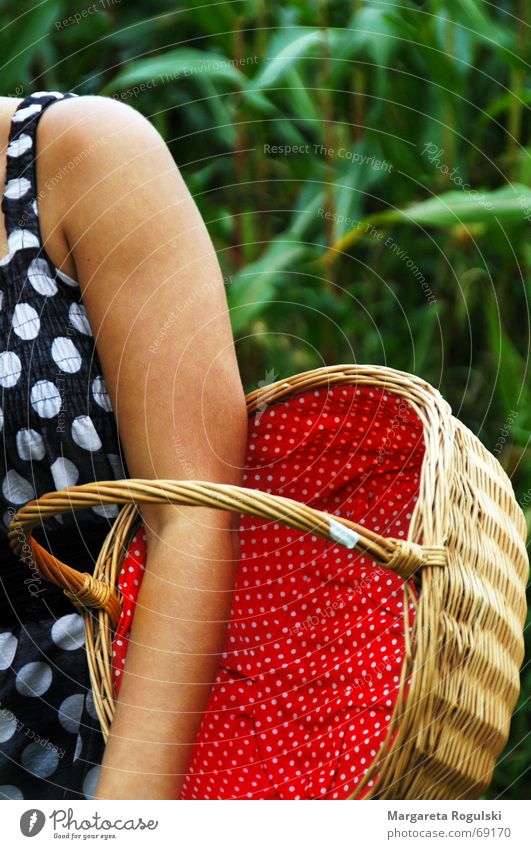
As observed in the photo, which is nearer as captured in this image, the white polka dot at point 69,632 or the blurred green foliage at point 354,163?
the white polka dot at point 69,632

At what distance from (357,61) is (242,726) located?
69 cm

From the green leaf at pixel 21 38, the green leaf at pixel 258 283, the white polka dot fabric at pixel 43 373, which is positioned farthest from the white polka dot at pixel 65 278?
the green leaf at pixel 21 38

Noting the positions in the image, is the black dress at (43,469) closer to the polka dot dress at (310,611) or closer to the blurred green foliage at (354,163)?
the polka dot dress at (310,611)

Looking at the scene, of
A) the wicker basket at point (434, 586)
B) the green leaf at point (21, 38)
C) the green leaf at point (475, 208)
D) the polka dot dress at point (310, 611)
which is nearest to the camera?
the wicker basket at point (434, 586)

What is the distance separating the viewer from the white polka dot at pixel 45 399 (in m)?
0.54

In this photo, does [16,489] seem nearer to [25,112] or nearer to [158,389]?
[158,389]

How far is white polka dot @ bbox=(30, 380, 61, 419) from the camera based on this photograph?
0.54 m

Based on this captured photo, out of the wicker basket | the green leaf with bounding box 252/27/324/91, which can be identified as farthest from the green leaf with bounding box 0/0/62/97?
the wicker basket

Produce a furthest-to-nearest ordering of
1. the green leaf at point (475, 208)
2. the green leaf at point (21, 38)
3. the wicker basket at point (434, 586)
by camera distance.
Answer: the green leaf at point (21, 38) → the green leaf at point (475, 208) → the wicker basket at point (434, 586)

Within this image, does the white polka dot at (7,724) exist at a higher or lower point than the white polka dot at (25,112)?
lower
